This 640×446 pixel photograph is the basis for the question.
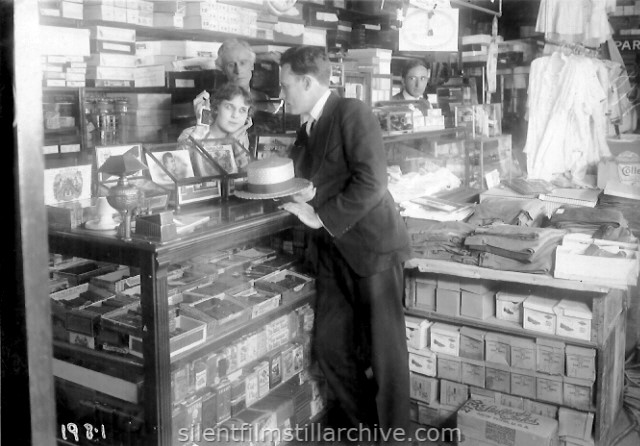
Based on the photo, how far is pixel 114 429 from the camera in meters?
2.04

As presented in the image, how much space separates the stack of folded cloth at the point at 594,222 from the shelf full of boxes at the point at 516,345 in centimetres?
27

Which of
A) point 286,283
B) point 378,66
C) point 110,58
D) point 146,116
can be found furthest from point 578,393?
point 110,58

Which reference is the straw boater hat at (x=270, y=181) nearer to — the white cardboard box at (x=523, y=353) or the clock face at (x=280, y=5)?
the white cardboard box at (x=523, y=353)

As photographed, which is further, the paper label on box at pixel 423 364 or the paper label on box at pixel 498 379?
the paper label on box at pixel 423 364

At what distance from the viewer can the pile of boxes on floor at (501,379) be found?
2.92 metres

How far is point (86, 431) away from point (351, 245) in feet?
3.84

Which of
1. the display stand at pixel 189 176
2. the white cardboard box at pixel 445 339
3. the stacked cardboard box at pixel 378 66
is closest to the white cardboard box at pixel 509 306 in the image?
the white cardboard box at pixel 445 339

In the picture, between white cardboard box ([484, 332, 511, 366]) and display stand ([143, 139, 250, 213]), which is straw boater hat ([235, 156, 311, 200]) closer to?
display stand ([143, 139, 250, 213])

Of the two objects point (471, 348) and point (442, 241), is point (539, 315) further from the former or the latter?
point (442, 241)

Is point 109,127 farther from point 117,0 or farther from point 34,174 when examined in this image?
point 34,174

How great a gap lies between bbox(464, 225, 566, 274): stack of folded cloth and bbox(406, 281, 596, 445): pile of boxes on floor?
0.19 m

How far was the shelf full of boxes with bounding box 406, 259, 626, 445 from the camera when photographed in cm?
291

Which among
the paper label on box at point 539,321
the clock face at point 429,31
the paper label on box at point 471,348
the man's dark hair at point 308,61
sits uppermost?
the clock face at point 429,31

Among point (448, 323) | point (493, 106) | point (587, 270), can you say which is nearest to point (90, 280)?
point (448, 323)
